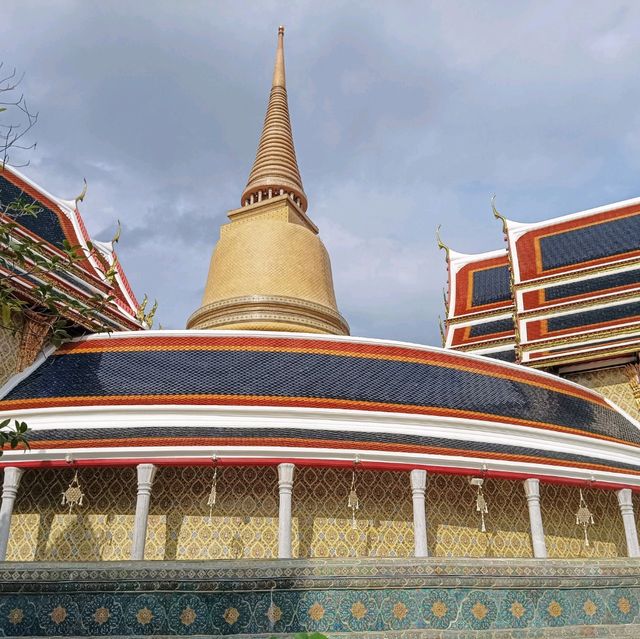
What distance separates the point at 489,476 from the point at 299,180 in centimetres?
1530

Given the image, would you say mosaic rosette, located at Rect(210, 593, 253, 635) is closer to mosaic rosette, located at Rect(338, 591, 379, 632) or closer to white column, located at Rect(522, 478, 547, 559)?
mosaic rosette, located at Rect(338, 591, 379, 632)

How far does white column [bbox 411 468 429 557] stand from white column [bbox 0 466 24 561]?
24.1ft

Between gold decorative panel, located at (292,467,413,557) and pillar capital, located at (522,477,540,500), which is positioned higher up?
pillar capital, located at (522,477,540,500)

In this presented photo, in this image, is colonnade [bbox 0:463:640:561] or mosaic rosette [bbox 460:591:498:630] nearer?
mosaic rosette [bbox 460:591:498:630]

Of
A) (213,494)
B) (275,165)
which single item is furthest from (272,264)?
(213,494)

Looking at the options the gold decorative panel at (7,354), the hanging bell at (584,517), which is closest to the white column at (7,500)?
the gold decorative panel at (7,354)

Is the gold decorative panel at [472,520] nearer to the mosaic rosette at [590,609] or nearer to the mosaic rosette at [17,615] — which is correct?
the mosaic rosette at [590,609]

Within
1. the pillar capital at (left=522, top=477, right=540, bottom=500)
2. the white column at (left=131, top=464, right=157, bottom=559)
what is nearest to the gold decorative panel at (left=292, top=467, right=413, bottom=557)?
the pillar capital at (left=522, top=477, right=540, bottom=500)

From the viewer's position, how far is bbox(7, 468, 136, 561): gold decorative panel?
1173 cm

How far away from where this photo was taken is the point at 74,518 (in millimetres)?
11930

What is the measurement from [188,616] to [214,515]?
260 inches

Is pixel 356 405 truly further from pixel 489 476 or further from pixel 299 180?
pixel 299 180

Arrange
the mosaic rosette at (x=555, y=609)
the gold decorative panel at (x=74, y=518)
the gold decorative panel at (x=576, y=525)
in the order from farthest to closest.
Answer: the gold decorative panel at (x=576, y=525) → the gold decorative panel at (x=74, y=518) → the mosaic rosette at (x=555, y=609)

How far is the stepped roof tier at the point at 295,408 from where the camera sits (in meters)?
11.8
